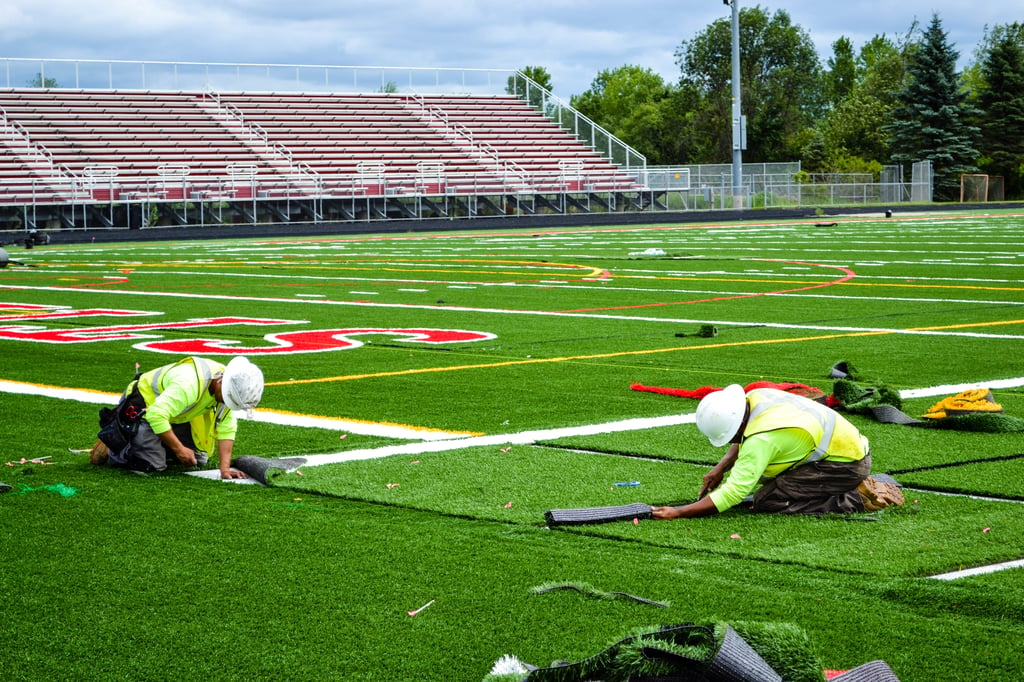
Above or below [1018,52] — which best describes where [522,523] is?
below

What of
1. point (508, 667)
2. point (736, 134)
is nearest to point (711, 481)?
point (508, 667)

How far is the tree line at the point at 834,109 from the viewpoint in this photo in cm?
7494

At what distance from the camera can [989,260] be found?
27.1m

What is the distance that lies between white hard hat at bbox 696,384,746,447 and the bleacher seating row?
135 ft

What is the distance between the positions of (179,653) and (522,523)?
2.10 meters

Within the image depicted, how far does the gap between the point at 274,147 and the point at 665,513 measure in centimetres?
5121

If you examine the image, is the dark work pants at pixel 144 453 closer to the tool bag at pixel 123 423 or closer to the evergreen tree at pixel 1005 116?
the tool bag at pixel 123 423

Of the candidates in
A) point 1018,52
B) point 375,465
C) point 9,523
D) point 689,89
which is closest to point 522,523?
point 375,465

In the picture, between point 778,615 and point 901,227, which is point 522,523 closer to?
point 778,615

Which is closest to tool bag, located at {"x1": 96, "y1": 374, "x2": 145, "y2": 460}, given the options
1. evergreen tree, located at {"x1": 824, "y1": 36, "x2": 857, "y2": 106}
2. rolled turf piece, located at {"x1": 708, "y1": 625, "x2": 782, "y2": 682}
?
rolled turf piece, located at {"x1": 708, "y1": 625, "x2": 782, "y2": 682}

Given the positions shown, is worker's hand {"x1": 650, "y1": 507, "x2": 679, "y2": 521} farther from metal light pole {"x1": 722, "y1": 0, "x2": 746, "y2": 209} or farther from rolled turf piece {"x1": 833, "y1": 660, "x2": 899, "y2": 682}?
metal light pole {"x1": 722, "y1": 0, "x2": 746, "y2": 209}

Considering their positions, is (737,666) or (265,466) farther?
(265,466)

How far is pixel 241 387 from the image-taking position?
7.39 metres

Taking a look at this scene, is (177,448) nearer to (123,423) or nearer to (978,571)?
(123,423)
